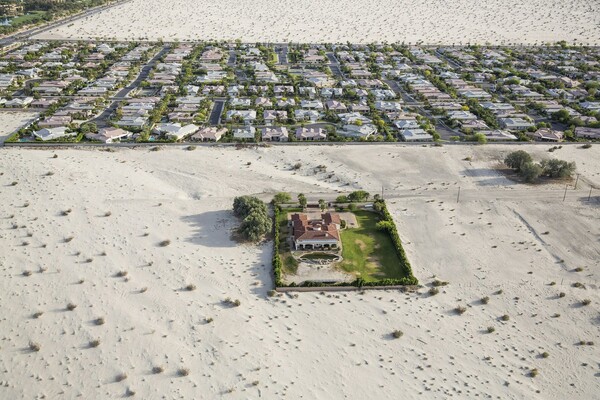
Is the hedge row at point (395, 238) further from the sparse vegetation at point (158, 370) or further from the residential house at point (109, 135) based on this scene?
the residential house at point (109, 135)

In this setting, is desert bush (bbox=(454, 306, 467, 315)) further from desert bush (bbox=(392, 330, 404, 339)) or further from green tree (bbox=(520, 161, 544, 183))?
green tree (bbox=(520, 161, 544, 183))

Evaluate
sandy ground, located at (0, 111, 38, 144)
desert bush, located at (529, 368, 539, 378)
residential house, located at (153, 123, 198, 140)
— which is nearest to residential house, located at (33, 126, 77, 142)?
sandy ground, located at (0, 111, 38, 144)

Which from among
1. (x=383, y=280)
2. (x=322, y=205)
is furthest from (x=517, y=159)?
(x=383, y=280)

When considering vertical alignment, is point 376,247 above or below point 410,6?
below

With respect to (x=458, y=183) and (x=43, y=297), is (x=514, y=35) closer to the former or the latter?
(x=458, y=183)

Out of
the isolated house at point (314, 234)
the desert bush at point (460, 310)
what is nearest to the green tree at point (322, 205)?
the isolated house at point (314, 234)

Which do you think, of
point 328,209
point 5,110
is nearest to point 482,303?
point 328,209
